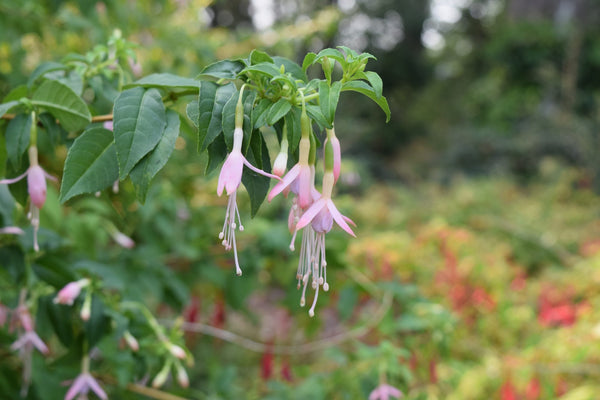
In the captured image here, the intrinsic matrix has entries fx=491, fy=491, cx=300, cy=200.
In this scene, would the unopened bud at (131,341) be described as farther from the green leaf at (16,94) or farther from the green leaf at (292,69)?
the green leaf at (292,69)

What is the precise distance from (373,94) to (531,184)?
5.17 m

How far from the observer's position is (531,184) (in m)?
5.04

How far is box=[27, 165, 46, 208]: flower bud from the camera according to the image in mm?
489

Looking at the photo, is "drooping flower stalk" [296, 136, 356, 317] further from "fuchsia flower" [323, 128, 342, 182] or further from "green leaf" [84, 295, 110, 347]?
"green leaf" [84, 295, 110, 347]

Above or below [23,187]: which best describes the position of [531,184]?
above

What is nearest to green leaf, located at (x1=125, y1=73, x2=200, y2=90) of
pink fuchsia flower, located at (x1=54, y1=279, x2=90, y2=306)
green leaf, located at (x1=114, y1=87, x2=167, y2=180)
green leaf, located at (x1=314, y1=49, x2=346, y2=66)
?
green leaf, located at (x1=114, y1=87, x2=167, y2=180)

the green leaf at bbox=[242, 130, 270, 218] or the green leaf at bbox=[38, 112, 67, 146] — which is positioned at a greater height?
the green leaf at bbox=[242, 130, 270, 218]

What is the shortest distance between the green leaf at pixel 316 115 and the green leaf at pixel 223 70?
7cm

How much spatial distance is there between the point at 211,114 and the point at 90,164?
120 mm

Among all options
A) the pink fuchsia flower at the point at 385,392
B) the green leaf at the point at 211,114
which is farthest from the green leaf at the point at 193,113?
the pink fuchsia flower at the point at 385,392

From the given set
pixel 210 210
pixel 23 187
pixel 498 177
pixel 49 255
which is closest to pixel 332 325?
pixel 210 210

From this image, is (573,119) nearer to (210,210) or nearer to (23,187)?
(210,210)

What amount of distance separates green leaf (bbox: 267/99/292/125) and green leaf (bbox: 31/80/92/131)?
19cm

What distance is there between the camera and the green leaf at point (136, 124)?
1.28 ft
